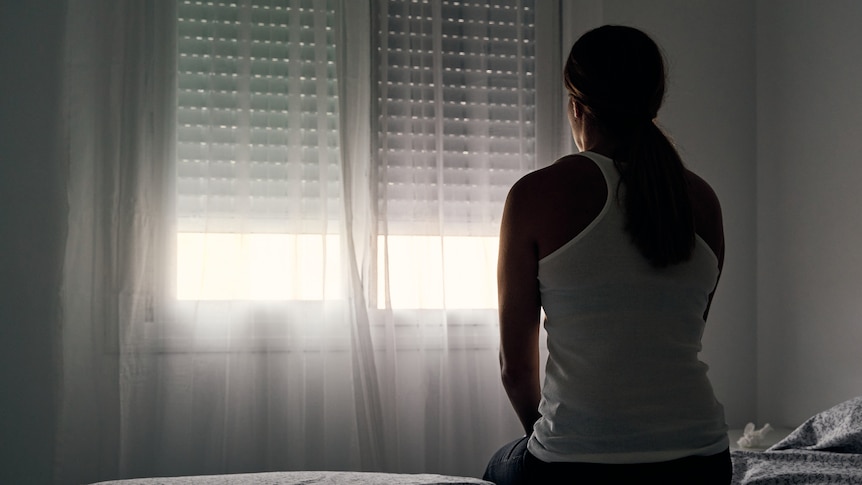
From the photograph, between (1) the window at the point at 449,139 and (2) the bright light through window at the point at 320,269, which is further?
(1) the window at the point at 449,139

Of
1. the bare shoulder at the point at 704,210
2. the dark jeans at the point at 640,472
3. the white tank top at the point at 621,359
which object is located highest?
the bare shoulder at the point at 704,210

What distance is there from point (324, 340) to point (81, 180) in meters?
0.86

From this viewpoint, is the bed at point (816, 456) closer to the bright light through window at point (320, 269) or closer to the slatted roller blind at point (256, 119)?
the bright light through window at point (320, 269)

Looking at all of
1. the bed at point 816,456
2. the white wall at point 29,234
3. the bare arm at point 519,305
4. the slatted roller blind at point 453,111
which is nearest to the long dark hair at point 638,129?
the bare arm at point 519,305

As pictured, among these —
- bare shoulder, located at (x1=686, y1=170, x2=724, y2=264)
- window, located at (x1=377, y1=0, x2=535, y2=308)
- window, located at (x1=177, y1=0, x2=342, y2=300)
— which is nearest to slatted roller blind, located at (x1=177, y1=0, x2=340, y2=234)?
window, located at (x1=177, y1=0, x2=342, y2=300)

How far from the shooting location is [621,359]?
0.99m

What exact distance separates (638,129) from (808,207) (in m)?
1.69

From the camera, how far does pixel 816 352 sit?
245cm

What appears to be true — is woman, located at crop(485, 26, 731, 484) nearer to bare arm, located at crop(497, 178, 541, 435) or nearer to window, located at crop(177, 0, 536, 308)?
bare arm, located at crop(497, 178, 541, 435)

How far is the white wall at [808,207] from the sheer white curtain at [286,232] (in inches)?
34.2

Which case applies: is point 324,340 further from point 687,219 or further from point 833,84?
point 833,84

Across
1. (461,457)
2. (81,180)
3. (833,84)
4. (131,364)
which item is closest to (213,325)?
(131,364)

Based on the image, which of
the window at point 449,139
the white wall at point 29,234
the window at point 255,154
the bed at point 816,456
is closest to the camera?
the bed at point 816,456

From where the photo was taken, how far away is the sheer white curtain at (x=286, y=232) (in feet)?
7.45
